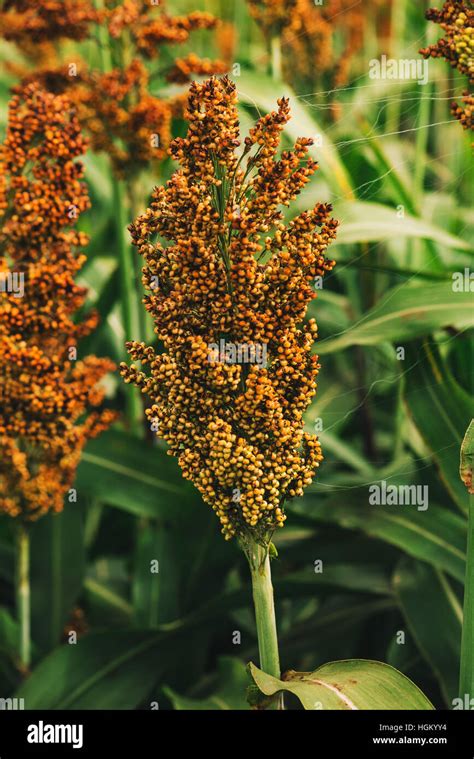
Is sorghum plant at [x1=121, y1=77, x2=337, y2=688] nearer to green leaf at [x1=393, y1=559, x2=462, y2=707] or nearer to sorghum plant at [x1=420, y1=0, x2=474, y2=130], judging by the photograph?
sorghum plant at [x1=420, y1=0, x2=474, y2=130]

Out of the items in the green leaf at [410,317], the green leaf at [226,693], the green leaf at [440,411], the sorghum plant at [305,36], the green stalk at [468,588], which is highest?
the sorghum plant at [305,36]

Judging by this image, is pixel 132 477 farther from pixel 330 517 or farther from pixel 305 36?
pixel 305 36

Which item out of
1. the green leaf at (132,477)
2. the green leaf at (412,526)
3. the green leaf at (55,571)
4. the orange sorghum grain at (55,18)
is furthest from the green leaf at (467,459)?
the orange sorghum grain at (55,18)

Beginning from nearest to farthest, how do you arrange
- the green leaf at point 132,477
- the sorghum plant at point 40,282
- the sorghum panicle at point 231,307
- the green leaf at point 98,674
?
the sorghum panicle at point 231,307 < the sorghum plant at point 40,282 < the green leaf at point 98,674 < the green leaf at point 132,477

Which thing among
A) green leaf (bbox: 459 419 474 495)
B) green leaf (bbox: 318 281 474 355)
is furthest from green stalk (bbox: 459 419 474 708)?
green leaf (bbox: 318 281 474 355)

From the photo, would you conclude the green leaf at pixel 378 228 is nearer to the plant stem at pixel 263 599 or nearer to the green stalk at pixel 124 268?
the green stalk at pixel 124 268
